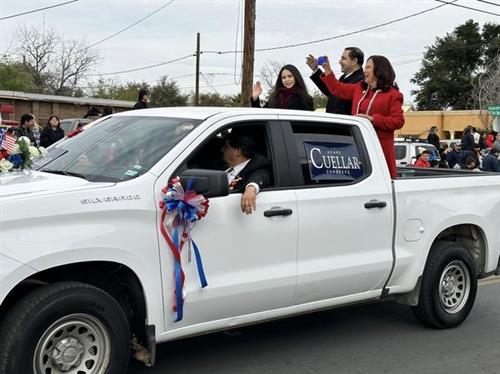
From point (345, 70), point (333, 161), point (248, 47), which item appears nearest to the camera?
point (333, 161)

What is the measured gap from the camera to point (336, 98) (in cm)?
671

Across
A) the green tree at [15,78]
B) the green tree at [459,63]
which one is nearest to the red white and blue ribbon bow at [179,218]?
the green tree at [15,78]

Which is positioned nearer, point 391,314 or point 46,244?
point 46,244

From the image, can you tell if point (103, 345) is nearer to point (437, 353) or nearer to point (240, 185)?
point (240, 185)

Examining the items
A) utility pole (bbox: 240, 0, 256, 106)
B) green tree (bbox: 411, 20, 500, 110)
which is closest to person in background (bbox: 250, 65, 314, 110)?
utility pole (bbox: 240, 0, 256, 106)

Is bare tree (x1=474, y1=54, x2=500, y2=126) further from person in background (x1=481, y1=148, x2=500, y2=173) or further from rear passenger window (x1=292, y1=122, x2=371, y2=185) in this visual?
rear passenger window (x1=292, y1=122, x2=371, y2=185)

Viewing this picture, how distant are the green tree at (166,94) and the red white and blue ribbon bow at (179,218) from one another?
164 ft

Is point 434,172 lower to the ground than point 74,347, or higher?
higher

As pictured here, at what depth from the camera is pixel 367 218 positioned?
5.09 meters

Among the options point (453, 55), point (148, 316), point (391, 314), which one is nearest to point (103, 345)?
point (148, 316)

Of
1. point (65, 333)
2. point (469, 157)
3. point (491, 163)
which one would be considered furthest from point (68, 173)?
point (469, 157)

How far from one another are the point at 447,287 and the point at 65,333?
3.55 m

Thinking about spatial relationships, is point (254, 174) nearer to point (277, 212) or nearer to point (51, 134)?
point (277, 212)

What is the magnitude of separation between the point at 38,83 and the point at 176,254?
55700 millimetres
